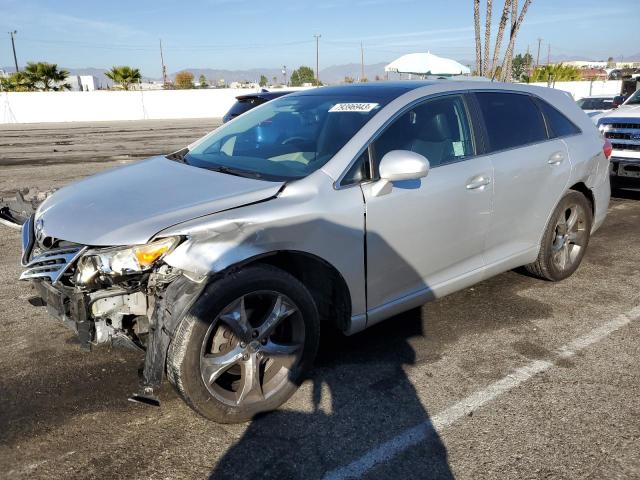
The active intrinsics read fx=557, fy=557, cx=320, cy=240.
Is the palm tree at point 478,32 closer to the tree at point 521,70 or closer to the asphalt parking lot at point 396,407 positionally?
the asphalt parking lot at point 396,407

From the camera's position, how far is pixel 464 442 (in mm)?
2748

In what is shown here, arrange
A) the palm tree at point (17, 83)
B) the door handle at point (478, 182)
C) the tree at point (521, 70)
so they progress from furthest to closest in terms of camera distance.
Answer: the tree at point (521, 70) → the palm tree at point (17, 83) → the door handle at point (478, 182)

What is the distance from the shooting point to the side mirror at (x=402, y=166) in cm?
312

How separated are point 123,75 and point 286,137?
46.1 meters

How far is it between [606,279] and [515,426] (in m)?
2.71

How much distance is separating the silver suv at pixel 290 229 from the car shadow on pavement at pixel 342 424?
0.19 meters

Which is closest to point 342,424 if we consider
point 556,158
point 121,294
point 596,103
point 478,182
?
point 121,294

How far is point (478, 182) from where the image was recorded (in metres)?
3.78

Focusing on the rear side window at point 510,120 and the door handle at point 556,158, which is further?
the door handle at point 556,158

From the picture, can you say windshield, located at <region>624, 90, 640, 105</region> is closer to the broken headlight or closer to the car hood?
the car hood

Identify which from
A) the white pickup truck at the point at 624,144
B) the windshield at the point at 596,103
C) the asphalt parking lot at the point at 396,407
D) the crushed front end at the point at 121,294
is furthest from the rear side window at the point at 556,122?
the windshield at the point at 596,103

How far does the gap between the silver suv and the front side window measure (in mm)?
12

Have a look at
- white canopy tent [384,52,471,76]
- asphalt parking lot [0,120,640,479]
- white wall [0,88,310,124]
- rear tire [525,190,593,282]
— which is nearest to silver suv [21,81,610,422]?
rear tire [525,190,593,282]

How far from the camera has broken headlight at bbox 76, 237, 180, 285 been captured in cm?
265
